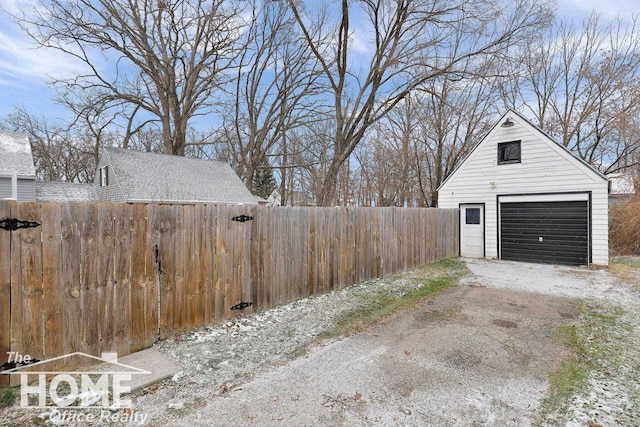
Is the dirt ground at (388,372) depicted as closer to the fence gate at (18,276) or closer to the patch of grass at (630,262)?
the fence gate at (18,276)

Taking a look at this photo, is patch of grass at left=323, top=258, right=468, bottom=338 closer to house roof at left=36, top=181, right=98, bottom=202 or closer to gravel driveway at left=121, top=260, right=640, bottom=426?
gravel driveway at left=121, top=260, right=640, bottom=426

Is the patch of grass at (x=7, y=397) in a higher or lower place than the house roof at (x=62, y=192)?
lower

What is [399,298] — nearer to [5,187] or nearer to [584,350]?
[584,350]

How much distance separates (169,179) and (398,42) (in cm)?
1281

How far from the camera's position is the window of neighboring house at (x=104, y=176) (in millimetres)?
16734

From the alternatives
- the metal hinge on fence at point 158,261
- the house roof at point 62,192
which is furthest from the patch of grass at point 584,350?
the house roof at point 62,192

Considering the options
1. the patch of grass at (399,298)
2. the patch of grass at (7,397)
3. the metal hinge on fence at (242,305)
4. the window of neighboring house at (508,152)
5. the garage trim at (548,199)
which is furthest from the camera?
the window of neighboring house at (508,152)

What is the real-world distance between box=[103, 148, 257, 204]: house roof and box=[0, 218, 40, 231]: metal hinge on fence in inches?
519

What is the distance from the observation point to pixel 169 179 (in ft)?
54.9

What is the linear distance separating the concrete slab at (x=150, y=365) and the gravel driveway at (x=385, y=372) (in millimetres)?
114

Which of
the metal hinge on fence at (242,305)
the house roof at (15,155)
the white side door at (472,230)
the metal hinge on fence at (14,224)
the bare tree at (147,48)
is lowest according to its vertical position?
the metal hinge on fence at (242,305)

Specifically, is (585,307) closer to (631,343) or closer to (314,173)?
(631,343)

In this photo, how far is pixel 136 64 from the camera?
15.3 metres

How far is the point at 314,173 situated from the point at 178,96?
33.7 ft
